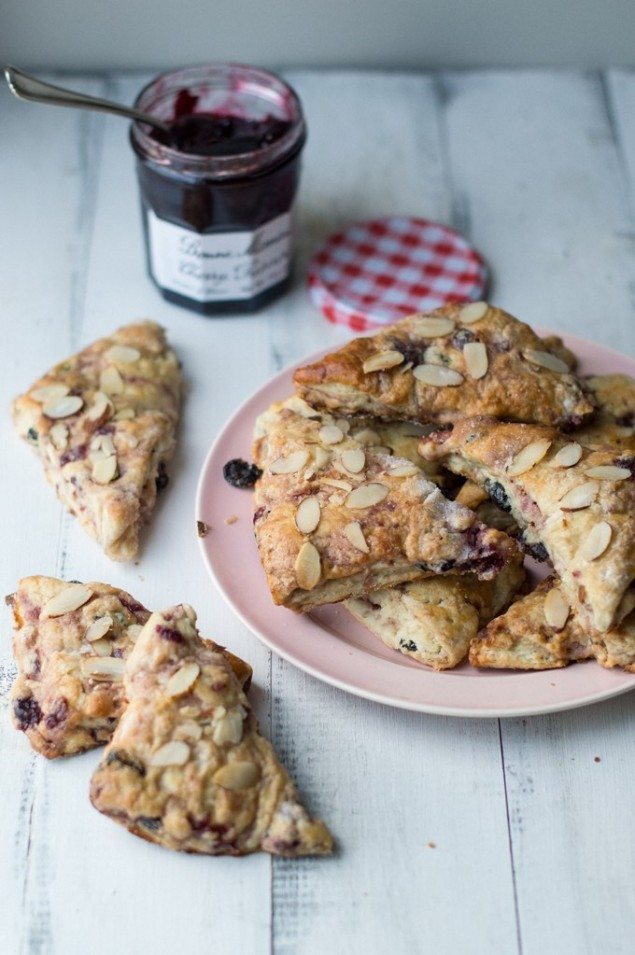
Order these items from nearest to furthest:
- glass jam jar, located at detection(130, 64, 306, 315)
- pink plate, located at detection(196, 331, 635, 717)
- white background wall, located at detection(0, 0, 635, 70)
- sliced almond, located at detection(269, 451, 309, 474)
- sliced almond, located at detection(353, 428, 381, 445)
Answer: pink plate, located at detection(196, 331, 635, 717) < sliced almond, located at detection(269, 451, 309, 474) < sliced almond, located at detection(353, 428, 381, 445) < glass jam jar, located at detection(130, 64, 306, 315) < white background wall, located at detection(0, 0, 635, 70)

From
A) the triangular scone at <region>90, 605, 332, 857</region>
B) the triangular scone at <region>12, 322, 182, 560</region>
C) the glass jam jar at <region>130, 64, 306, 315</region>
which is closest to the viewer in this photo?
the triangular scone at <region>90, 605, 332, 857</region>

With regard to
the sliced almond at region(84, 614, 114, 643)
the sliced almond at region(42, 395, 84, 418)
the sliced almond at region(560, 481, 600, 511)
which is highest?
the sliced almond at region(560, 481, 600, 511)

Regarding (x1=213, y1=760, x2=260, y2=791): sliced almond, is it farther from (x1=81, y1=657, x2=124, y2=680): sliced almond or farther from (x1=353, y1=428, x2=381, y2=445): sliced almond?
(x1=353, y1=428, x2=381, y2=445): sliced almond

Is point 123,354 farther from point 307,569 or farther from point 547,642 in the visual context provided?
point 547,642

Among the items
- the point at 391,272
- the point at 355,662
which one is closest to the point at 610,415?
the point at 355,662

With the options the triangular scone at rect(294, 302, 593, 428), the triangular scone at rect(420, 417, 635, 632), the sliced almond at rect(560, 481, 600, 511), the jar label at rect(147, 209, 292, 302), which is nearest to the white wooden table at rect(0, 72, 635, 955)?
the jar label at rect(147, 209, 292, 302)

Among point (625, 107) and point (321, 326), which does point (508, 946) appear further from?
point (625, 107)
